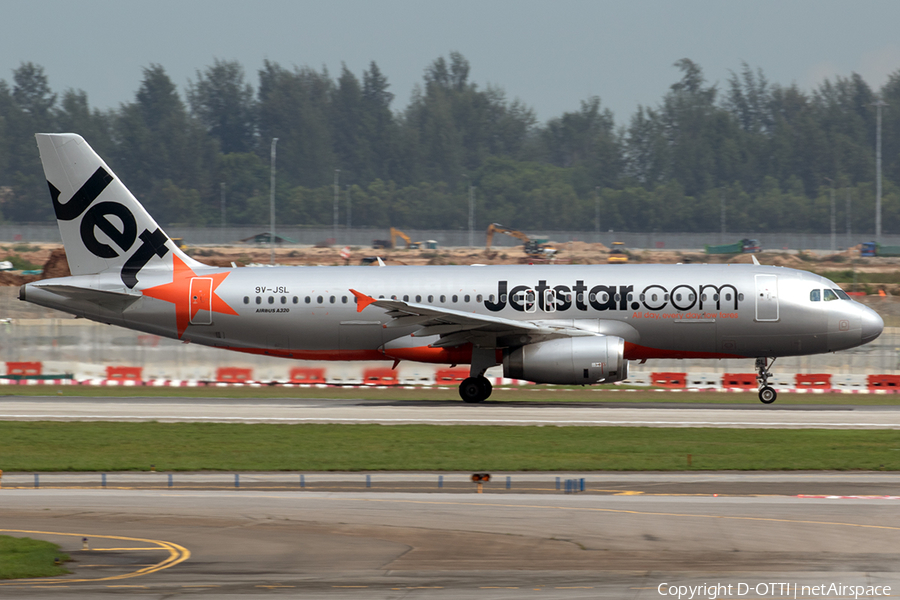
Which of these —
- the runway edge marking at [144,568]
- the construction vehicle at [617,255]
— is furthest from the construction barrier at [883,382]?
the construction vehicle at [617,255]

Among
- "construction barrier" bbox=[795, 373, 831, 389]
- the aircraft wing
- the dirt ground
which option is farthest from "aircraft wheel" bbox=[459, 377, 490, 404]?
the dirt ground

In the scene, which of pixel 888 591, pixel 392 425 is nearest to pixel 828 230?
pixel 392 425

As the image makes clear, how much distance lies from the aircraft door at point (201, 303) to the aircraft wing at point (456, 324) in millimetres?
4986

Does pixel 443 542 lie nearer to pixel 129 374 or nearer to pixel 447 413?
pixel 447 413

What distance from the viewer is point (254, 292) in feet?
119

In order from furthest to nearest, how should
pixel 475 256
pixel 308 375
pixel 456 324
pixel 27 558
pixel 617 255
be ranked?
pixel 475 256, pixel 617 255, pixel 308 375, pixel 456 324, pixel 27 558

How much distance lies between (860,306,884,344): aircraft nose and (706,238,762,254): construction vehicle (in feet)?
244

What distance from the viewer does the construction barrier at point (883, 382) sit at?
42.4 m

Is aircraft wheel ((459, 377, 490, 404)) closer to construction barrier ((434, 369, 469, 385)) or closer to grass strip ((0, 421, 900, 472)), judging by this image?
grass strip ((0, 421, 900, 472))

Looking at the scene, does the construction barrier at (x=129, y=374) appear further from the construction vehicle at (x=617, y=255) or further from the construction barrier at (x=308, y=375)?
the construction vehicle at (x=617, y=255)

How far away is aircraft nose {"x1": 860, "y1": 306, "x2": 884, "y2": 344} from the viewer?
34.4 metres

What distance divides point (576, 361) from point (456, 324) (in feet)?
12.4

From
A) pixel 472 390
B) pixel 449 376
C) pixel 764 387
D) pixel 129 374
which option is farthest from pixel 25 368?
pixel 764 387

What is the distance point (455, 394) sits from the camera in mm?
39594
